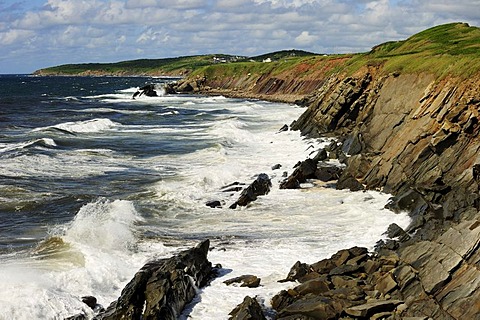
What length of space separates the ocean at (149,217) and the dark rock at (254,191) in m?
0.58

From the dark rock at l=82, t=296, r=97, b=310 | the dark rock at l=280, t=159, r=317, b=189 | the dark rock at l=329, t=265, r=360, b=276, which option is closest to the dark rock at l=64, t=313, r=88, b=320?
the dark rock at l=82, t=296, r=97, b=310

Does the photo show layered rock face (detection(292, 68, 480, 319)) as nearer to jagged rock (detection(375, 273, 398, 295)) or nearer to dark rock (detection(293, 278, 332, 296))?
jagged rock (detection(375, 273, 398, 295))

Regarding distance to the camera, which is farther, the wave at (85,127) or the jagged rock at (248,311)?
the wave at (85,127)

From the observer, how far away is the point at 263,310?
17.6 m

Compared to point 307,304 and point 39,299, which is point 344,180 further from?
point 39,299

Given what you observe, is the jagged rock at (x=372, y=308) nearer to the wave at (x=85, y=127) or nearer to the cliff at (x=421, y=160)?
the cliff at (x=421, y=160)

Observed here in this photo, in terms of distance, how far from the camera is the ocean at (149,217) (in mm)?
19438

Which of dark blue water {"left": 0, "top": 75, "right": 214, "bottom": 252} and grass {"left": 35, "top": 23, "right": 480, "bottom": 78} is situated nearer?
dark blue water {"left": 0, "top": 75, "right": 214, "bottom": 252}

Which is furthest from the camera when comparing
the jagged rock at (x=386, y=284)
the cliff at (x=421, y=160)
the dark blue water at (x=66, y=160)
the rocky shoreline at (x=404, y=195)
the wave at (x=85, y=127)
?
the wave at (x=85, y=127)

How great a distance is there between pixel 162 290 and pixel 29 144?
36.0 meters

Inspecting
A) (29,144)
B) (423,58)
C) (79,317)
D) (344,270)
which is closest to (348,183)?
(344,270)

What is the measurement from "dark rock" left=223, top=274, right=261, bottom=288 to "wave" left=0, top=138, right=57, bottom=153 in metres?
33.7

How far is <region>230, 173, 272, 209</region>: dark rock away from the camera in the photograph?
30.8 meters

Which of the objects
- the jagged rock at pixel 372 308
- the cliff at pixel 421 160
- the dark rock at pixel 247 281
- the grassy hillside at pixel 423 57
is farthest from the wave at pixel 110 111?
the jagged rock at pixel 372 308
